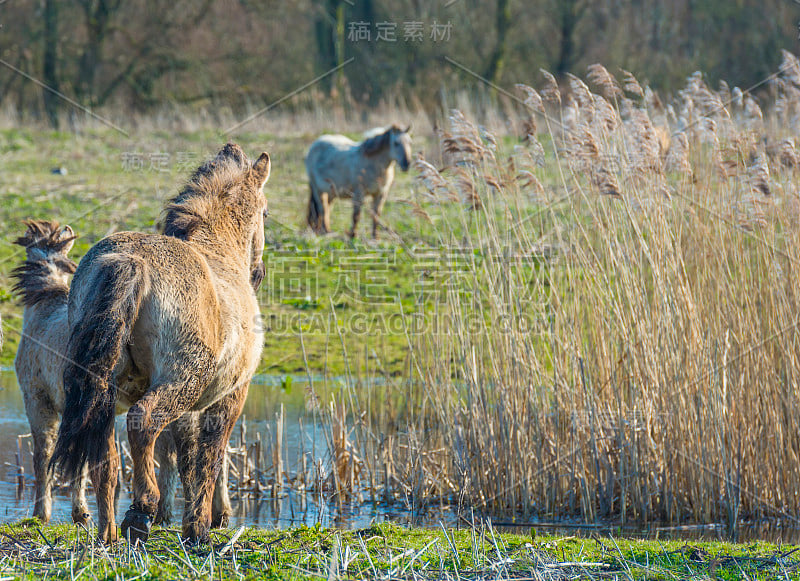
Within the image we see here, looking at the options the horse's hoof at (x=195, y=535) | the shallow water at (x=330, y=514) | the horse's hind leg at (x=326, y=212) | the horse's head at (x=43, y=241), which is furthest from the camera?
the horse's hind leg at (x=326, y=212)

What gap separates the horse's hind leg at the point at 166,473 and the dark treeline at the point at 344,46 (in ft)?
69.3

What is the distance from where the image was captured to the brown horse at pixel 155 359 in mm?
3264

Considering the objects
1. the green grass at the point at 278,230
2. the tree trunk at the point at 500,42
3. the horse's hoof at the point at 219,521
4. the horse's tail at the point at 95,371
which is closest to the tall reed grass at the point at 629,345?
the green grass at the point at 278,230

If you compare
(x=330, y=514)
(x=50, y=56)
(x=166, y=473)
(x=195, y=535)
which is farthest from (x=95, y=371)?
(x=50, y=56)

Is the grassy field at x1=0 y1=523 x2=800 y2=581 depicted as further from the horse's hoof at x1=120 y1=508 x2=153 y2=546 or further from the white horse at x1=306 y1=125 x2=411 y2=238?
the white horse at x1=306 y1=125 x2=411 y2=238

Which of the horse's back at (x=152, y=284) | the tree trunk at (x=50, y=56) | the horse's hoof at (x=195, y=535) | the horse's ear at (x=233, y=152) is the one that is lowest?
the horse's hoof at (x=195, y=535)

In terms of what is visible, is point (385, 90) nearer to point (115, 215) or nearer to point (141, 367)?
point (115, 215)

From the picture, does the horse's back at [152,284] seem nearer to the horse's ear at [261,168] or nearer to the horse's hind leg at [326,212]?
the horse's ear at [261,168]

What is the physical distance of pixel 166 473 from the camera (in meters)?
4.25

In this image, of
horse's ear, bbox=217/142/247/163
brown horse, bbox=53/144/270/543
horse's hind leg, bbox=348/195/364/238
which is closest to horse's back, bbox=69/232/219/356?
brown horse, bbox=53/144/270/543

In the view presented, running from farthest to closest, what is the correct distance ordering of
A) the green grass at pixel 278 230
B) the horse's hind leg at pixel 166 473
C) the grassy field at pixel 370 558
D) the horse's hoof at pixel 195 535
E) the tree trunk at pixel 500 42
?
the tree trunk at pixel 500 42 < the green grass at pixel 278 230 < the horse's hind leg at pixel 166 473 < the horse's hoof at pixel 195 535 < the grassy field at pixel 370 558

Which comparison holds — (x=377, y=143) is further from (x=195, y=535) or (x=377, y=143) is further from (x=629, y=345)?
(x=195, y=535)

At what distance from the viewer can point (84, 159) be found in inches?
642

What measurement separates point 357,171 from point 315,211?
977 millimetres
